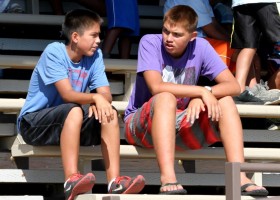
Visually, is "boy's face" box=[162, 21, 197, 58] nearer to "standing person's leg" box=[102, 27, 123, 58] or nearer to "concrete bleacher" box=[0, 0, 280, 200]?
"concrete bleacher" box=[0, 0, 280, 200]

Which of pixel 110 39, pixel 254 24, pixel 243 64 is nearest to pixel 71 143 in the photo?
pixel 243 64

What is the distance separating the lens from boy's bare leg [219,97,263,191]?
248 inches

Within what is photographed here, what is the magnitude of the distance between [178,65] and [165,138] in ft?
2.37

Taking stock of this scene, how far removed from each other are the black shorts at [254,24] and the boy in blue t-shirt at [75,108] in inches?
49.8

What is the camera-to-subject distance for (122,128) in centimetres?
733

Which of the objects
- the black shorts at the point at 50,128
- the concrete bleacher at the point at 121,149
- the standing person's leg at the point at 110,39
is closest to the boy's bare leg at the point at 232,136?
the concrete bleacher at the point at 121,149

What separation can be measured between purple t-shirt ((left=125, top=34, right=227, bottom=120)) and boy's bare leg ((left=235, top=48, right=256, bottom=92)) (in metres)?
0.73

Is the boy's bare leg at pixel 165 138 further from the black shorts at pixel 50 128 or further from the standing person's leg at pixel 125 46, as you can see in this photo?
the standing person's leg at pixel 125 46

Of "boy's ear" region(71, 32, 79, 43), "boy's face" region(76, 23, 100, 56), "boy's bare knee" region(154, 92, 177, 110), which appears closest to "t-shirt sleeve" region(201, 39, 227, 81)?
"boy's bare knee" region(154, 92, 177, 110)

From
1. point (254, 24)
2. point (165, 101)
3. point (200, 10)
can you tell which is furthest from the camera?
point (200, 10)

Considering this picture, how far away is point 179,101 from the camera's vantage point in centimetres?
672

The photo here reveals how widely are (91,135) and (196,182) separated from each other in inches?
36.7

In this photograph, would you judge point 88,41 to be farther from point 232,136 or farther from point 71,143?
point 232,136

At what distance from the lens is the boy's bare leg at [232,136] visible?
6.30 metres
